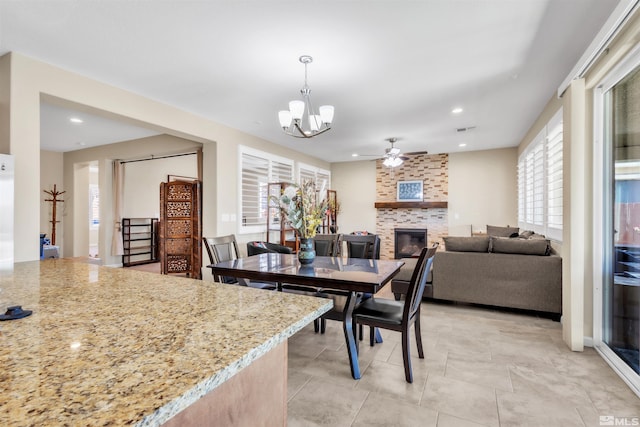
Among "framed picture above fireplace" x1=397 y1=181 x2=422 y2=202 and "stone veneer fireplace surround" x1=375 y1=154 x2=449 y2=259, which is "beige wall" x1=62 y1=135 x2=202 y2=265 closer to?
"stone veneer fireplace surround" x1=375 y1=154 x2=449 y2=259

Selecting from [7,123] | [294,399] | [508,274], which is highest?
[7,123]

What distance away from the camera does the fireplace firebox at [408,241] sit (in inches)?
302

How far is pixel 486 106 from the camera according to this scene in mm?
4172

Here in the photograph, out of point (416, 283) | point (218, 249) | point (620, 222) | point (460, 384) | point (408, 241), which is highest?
point (620, 222)

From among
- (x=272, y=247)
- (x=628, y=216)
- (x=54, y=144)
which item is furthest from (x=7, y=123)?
(x=628, y=216)

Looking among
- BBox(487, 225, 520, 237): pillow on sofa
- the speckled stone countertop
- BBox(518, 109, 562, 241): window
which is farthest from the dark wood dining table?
BBox(487, 225, 520, 237): pillow on sofa

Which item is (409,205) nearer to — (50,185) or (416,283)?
(416,283)

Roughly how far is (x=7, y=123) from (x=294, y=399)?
11.0 feet

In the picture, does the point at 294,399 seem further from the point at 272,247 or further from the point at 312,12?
the point at 312,12

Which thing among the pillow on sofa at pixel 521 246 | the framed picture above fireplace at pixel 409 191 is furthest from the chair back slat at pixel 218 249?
the framed picture above fireplace at pixel 409 191

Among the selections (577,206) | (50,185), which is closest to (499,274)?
(577,206)

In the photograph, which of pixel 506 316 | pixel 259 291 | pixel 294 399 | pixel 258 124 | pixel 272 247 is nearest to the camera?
pixel 259 291

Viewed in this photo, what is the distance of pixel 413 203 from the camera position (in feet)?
24.8

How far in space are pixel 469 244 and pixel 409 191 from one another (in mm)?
4162
